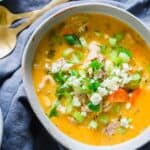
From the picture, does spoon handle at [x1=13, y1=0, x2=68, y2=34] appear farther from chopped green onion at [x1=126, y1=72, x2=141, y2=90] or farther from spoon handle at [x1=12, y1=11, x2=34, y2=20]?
chopped green onion at [x1=126, y1=72, x2=141, y2=90]

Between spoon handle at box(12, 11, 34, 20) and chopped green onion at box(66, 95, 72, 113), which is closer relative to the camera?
chopped green onion at box(66, 95, 72, 113)

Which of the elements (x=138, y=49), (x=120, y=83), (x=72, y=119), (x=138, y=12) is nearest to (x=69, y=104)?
(x=72, y=119)

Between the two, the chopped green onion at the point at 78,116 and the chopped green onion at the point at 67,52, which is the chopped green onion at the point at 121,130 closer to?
the chopped green onion at the point at 78,116

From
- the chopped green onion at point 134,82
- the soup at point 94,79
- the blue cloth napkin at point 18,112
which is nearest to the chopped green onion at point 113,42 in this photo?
the soup at point 94,79

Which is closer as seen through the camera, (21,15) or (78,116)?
(78,116)

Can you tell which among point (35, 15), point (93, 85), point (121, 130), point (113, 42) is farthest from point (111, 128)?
point (35, 15)

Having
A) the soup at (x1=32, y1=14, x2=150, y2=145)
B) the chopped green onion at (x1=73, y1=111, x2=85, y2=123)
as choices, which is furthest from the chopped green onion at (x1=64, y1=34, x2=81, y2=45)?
the chopped green onion at (x1=73, y1=111, x2=85, y2=123)

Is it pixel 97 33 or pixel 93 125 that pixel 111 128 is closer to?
pixel 93 125
